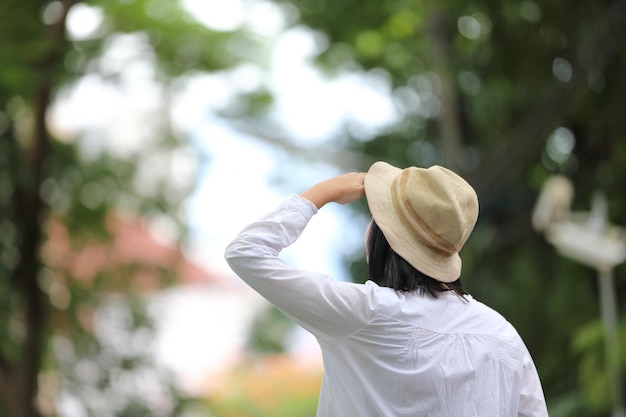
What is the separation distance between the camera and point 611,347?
4.96m

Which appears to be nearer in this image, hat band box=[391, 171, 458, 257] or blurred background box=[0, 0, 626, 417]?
hat band box=[391, 171, 458, 257]

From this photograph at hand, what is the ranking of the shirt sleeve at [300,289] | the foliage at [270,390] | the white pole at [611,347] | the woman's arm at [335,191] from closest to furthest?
the shirt sleeve at [300,289] < the woman's arm at [335,191] < the white pole at [611,347] < the foliage at [270,390]

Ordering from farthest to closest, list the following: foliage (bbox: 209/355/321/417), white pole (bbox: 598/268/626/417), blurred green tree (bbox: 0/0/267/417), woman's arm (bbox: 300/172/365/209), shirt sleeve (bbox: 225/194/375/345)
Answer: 1. foliage (bbox: 209/355/321/417)
2. blurred green tree (bbox: 0/0/267/417)
3. white pole (bbox: 598/268/626/417)
4. woman's arm (bbox: 300/172/365/209)
5. shirt sleeve (bbox: 225/194/375/345)

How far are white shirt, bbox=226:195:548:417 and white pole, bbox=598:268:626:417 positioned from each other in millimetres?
3495

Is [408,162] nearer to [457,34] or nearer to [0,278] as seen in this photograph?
[457,34]

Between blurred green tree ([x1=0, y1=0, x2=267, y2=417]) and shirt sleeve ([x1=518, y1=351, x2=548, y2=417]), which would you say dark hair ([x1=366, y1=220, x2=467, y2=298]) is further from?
blurred green tree ([x1=0, y1=0, x2=267, y2=417])

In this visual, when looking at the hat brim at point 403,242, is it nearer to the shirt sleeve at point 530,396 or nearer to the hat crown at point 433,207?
the hat crown at point 433,207

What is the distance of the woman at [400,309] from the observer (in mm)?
1607

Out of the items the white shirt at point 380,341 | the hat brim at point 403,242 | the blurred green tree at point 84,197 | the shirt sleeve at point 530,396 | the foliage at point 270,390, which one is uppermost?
the hat brim at point 403,242

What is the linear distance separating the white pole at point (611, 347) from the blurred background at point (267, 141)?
1cm

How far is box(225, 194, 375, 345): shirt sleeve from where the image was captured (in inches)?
62.4

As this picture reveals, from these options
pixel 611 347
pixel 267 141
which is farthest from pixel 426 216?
A: pixel 267 141

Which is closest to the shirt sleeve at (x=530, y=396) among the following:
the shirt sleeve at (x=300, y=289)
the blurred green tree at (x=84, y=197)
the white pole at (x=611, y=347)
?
the shirt sleeve at (x=300, y=289)

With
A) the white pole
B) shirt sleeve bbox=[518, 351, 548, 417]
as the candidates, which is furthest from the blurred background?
shirt sleeve bbox=[518, 351, 548, 417]
